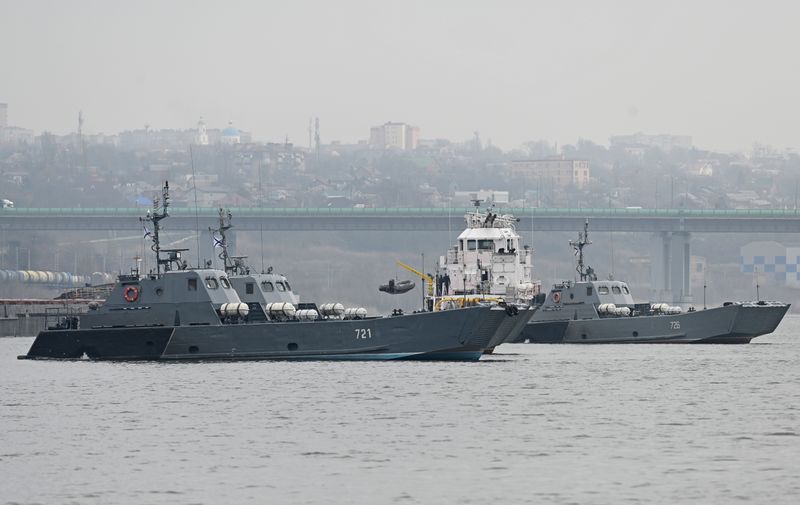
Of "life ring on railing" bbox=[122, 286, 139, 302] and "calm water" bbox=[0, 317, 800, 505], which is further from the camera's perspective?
"life ring on railing" bbox=[122, 286, 139, 302]

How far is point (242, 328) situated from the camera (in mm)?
75500

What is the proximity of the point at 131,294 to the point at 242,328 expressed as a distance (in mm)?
5573

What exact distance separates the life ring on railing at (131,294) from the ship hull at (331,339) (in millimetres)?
1351

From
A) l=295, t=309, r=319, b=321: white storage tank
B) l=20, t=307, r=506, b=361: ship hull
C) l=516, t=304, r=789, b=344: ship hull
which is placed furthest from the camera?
l=516, t=304, r=789, b=344: ship hull

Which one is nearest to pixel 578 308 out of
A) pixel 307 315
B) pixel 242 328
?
pixel 307 315

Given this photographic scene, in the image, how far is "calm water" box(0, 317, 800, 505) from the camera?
38.8 meters

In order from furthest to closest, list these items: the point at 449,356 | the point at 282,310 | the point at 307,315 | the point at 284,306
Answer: the point at 282,310, the point at 284,306, the point at 307,315, the point at 449,356

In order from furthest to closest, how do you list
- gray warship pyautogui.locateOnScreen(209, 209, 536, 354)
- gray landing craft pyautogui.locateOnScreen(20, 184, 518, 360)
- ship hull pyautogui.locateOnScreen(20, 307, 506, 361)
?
gray warship pyautogui.locateOnScreen(209, 209, 536, 354) → gray landing craft pyautogui.locateOnScreen(20, 184, 518, 360) → ship hull pyautogui.locateOnScreen(20, 307, 506, 361)

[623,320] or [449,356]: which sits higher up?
[449,356]

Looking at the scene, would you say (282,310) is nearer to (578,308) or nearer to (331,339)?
(331,339)

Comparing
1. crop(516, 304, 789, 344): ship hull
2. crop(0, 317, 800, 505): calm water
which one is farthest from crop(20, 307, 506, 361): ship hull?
crop(516, 304, 789, 344): ship hull

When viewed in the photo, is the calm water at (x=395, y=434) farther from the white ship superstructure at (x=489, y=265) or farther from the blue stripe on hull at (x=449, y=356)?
the white ship superstructure at (x=489, y=265)

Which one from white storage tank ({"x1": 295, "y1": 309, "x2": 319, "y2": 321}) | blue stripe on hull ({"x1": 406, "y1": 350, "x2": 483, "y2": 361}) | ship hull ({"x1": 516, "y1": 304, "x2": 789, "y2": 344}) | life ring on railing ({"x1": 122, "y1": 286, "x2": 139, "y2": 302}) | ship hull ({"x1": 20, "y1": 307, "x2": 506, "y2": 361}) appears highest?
life ring on railing ({"x1": 122, "y1": 286, "x2": 139, "y2": 302})

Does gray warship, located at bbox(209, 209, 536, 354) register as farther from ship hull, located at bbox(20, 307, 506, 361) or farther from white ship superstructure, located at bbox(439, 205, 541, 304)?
white ship superstructure, located at bbox(439, 205, 541, 304)
